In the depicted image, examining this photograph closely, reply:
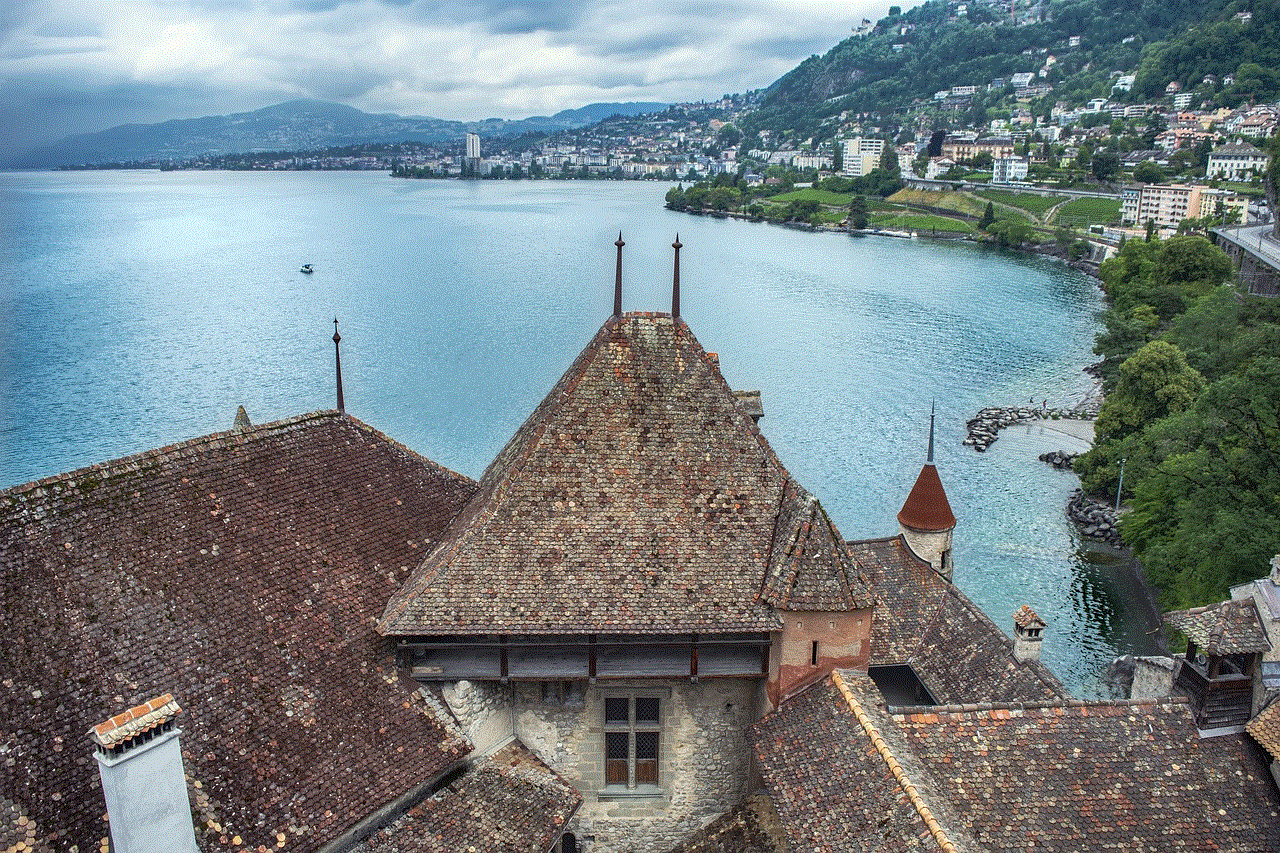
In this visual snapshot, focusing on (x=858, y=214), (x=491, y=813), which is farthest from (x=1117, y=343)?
(x=858, y=214)

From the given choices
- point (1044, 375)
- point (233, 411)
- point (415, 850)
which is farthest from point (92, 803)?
point (1044, 375)

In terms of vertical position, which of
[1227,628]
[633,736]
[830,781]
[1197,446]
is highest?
[1227,628]

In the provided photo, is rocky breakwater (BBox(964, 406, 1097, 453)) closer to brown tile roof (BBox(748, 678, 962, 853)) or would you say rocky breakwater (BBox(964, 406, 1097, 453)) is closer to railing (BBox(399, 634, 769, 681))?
railing (BBox(399, 634, 769, 681))

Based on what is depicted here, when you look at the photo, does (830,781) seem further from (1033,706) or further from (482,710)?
(482,710)

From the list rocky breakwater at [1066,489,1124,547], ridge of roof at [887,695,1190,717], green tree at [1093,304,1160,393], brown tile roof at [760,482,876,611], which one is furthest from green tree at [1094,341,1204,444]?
brown tile roof at [760,482,876,611]

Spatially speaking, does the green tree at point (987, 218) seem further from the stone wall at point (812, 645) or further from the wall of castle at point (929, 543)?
the stone wall at point (812, 645)

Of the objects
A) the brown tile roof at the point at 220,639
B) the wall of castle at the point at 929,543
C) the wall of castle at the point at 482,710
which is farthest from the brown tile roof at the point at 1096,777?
the wall of castle at the point at 929,543
